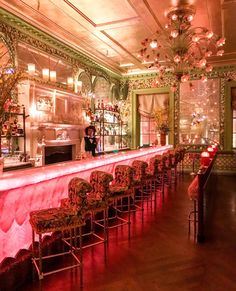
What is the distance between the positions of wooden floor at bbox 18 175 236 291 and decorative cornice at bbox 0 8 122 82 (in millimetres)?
4150

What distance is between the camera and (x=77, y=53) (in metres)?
7.12

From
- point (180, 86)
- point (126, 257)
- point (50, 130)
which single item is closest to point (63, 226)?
point (126, 257)

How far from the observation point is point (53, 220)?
7.64 feet

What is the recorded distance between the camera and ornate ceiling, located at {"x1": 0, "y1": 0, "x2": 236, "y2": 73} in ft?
15.8

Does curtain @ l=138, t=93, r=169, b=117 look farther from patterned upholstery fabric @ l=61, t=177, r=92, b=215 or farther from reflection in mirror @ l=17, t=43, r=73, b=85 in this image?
patterned upholstery fabric @ l=61, t=177, r=92, b=215

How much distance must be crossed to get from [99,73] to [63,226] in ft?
22.5

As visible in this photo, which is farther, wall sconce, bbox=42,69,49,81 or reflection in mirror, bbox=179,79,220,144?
reflection in mirror, bbox=179,79,220,144

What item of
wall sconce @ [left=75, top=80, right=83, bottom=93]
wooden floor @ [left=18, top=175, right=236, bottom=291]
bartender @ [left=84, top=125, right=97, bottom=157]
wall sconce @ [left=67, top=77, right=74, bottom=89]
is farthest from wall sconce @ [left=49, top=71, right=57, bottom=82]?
wooden floor @ [left=18, top=175, right=236, bottom=291]

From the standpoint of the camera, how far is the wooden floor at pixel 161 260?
250 centimetres

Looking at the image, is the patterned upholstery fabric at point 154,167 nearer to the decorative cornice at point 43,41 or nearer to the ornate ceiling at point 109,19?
the ornate ceiling at point 109,19

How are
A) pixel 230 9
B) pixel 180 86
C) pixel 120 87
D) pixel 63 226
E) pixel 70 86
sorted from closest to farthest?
1. pixel 63 226
2. pixel 230 9
3. pixel 70 86
4. pixel 180 86
5. pixel 120 87

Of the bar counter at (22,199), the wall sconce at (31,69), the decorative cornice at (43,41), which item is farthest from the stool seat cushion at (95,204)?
the decorative cornice at (43,41)

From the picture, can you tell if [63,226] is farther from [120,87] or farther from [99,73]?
[120,87]

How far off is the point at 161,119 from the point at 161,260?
6.70m
